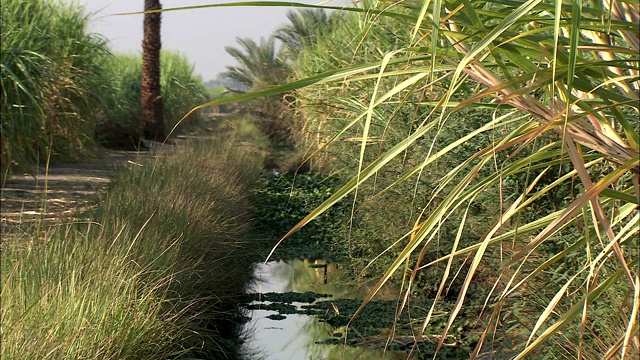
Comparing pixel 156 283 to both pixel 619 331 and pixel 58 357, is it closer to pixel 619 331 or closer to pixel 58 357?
pixel 58 357

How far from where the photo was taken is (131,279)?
3385mm

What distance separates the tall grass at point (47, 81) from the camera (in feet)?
27.6

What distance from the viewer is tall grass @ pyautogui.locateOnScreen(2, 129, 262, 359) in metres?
2.88

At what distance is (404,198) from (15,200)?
4288mm

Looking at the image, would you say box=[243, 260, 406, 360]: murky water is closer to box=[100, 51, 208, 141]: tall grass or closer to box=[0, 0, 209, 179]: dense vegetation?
box=[0, 0, 209, 179]: dense vegetation

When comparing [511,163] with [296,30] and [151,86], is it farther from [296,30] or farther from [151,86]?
[296,30]

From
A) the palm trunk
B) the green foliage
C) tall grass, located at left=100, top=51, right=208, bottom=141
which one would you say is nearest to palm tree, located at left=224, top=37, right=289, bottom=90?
tall grass, located at left=100, top=51, right=208, bottom=141

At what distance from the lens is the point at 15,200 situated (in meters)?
8.05

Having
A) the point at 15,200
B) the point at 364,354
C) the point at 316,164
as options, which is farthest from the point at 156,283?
the point at 316,164

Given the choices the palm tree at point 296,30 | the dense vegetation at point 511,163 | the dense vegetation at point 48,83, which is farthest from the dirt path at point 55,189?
the palm tree at point 296,30

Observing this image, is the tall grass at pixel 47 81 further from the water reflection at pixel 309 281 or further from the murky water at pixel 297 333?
the murky water at pixel 297 333

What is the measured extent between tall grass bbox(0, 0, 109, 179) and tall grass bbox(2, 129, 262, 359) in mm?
1900

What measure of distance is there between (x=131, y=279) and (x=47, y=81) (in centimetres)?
628

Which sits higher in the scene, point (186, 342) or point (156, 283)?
point (156, 283)
